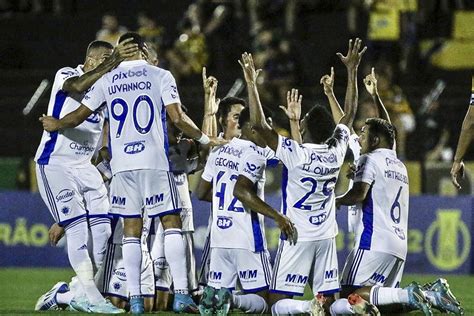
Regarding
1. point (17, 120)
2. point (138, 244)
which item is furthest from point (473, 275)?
point (138, 244)

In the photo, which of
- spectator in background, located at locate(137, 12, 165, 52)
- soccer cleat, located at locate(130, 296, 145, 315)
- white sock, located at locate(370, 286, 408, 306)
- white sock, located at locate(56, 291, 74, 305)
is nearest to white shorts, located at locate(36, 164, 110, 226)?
white sock, located at locate(56, 291, 74, 305)

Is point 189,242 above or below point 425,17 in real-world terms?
below

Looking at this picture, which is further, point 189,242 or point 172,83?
point 189,242

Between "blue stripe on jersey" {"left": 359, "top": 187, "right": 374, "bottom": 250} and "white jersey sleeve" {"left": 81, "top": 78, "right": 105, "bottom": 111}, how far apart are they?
239 centimetres

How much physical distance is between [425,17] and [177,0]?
4515 mm

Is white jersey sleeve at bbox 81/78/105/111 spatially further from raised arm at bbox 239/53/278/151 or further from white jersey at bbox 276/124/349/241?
white jersey at bbox 276/124/349/241

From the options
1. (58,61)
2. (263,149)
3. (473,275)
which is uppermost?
(58,61)

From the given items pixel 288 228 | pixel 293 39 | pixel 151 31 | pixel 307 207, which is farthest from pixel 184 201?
Result: pixel 293 39

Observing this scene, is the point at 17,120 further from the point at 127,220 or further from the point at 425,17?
the point at 127,220

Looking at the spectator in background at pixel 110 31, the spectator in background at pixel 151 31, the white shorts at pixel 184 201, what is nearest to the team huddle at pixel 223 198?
the white shorts at pixel 184 201

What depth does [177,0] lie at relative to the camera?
76.2ft

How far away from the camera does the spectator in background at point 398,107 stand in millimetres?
19578

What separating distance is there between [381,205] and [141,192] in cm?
202

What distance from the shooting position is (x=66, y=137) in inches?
450
